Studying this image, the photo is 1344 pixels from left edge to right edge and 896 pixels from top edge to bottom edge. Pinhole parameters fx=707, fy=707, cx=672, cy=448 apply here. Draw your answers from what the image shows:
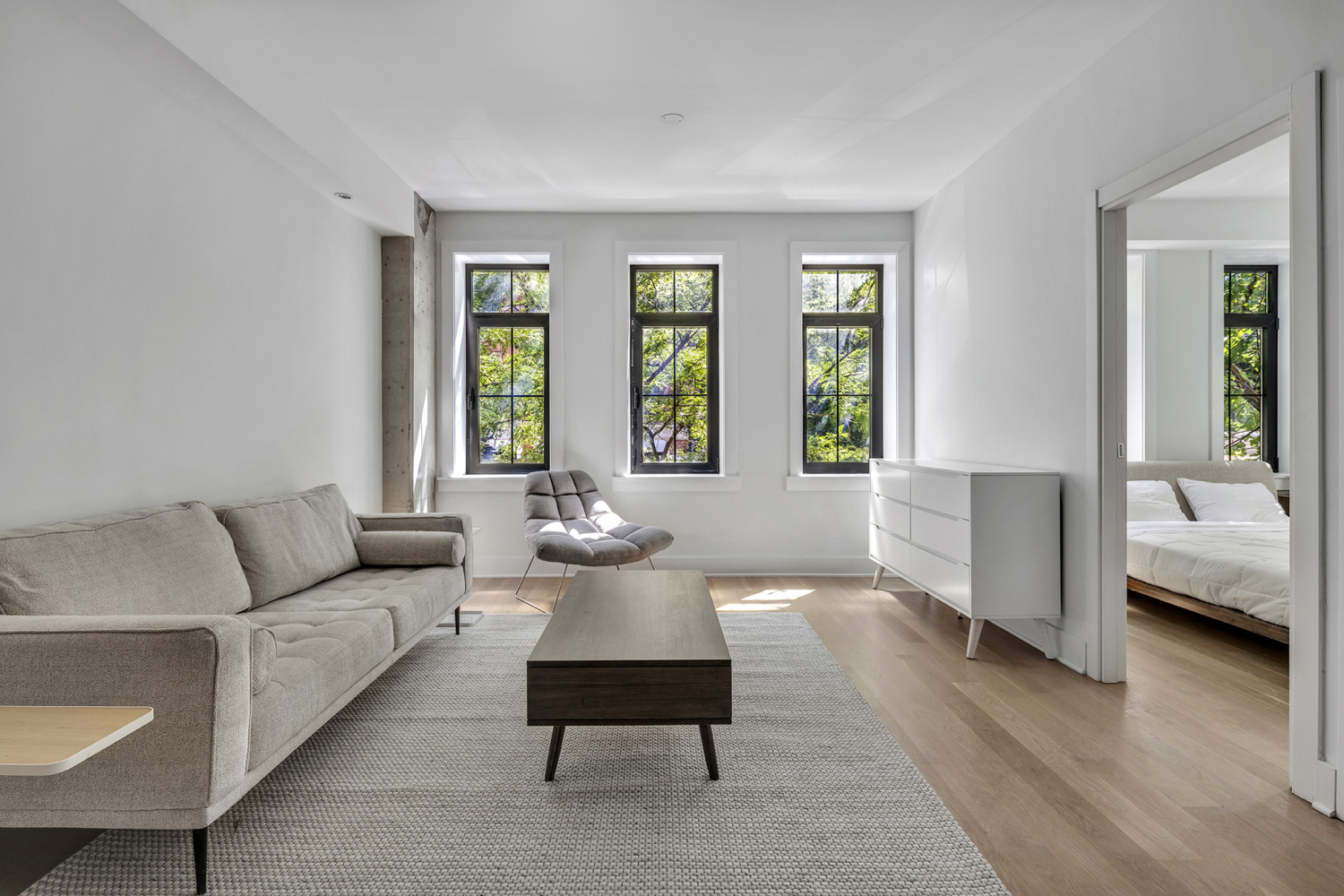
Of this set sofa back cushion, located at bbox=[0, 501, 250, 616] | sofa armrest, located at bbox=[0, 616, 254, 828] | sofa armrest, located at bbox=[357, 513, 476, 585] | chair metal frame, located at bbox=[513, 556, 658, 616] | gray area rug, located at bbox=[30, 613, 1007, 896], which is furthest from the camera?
chair metal frame, located at bbox=[513, 556, 658, 616]

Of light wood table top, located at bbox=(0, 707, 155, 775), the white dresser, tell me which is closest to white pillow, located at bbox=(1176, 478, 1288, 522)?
the white dresser

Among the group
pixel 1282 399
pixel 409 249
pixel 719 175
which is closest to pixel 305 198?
pixel 409 249

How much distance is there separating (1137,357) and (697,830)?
17.1 feet

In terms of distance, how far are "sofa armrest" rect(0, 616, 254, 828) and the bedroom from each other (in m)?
4.53

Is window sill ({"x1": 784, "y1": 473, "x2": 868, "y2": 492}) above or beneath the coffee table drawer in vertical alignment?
above

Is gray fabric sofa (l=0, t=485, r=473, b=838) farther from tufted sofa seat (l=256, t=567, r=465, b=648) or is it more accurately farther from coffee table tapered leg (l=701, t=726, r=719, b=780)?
coffee table tapered leg (l=701, t=726, r=719, b=780)

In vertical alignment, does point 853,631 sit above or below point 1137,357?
below

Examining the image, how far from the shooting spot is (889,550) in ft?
14.7

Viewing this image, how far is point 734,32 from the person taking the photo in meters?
2.80

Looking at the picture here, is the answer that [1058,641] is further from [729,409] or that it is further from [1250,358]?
[1250,358]

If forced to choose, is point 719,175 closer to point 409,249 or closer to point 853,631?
point 409,249

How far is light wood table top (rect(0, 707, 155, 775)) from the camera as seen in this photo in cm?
108

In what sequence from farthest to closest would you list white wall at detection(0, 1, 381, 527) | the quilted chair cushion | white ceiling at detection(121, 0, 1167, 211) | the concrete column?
the concrete column, the quilted chair cushion, white ceiling at detection(121, 0, 1167, 211), white wall at detection(0, 1, 381, 527)

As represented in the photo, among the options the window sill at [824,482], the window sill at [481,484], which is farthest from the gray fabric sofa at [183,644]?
the window sill at [824,482]
